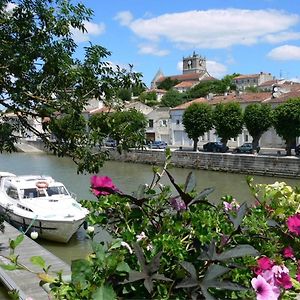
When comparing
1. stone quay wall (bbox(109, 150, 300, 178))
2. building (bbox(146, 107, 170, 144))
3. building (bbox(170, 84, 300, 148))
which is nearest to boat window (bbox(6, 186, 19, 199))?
stone quay wall (bbox(109, 150, 300, 178))

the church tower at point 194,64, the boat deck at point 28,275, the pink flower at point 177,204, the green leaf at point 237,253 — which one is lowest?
the boat deck at point 28,275

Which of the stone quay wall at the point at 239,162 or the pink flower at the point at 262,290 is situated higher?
the pink flower at the point at 262,290

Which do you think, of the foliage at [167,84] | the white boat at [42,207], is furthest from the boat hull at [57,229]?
the foliage at [167,84]

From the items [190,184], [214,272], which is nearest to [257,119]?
[190,184]

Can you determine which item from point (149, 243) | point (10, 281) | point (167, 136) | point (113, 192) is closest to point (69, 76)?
point (113, 192)

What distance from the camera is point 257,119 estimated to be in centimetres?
3862

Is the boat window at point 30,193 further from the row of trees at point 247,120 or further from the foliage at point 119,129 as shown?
the row of trees at point 247,120

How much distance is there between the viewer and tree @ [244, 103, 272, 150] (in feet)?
126

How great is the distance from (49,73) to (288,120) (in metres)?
31.6

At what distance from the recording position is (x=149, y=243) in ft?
6.06

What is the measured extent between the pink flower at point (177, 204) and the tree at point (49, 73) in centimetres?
298

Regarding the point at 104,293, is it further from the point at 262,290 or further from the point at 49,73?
the point at 49,73

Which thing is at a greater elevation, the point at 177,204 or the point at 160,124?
the point at 160,124

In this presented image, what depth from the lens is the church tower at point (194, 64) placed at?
160125 millimetres
